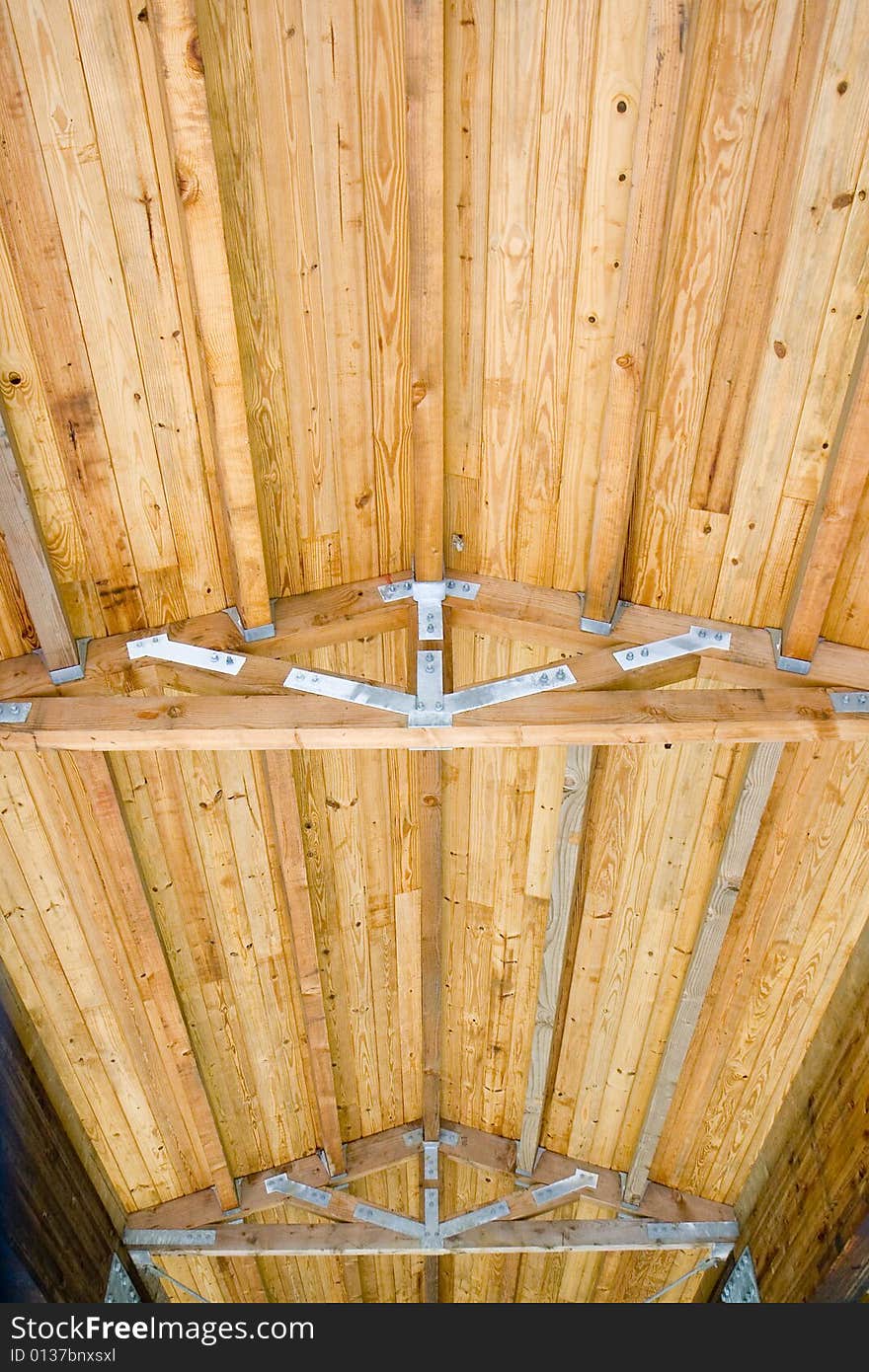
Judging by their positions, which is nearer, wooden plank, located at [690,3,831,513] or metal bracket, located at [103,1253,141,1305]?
wooden plank, located at [690,3,831,513]

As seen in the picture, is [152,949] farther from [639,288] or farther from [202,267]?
[639,288]

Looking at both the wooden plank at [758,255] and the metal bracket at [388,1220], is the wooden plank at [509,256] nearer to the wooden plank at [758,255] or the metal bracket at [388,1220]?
the wooden plank at [758,255]

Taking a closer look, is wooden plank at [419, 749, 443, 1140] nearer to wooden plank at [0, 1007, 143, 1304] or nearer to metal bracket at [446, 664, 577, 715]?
metal bracket at [446, 664, 577, 715]

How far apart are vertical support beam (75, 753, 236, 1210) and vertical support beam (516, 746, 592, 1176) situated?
1.43 meters

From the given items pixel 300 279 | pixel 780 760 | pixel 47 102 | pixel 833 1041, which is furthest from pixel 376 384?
pixel 833 1041

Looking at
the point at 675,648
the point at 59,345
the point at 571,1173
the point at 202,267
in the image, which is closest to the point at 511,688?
the point at 675,648

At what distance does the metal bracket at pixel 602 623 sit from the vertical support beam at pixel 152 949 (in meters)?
1.65

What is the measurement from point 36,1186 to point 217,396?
9.93 feet

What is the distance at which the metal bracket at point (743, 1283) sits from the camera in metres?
5.02

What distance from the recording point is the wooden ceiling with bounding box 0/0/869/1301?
9.03 feet

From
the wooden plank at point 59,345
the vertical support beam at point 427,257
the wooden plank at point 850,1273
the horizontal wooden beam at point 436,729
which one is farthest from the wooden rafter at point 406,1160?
the vertical support beam at point 427,257

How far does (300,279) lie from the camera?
312 cm

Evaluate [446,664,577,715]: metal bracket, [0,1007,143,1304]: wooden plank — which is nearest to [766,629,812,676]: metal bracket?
[446,664,577,715]: metal bracket

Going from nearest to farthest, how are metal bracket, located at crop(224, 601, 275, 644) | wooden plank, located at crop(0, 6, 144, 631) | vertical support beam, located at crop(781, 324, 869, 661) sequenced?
1. wooden plank, located at crop(0, 6, 144, 631)
2. vertical support beam, located at crop(781, 324, 869, 661)
3. metal bracket, located at crop(224, 601, 275, 644)
